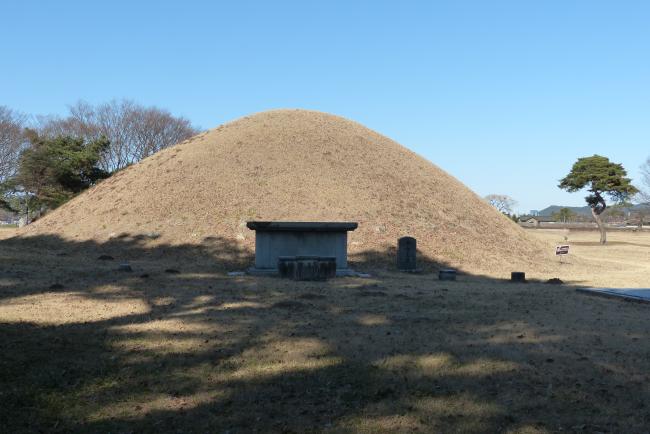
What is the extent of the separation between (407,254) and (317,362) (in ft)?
39.1

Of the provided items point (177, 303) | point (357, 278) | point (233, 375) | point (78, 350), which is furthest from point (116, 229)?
point (233, 375)

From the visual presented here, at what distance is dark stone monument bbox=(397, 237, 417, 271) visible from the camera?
17.4 metres

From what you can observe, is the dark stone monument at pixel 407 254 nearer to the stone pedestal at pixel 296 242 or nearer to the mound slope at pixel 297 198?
the mound slope at pixel 297 198

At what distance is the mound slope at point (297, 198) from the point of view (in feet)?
68.3

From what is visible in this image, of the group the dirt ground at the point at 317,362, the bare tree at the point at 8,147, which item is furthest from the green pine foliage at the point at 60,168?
the dirt ground at the point at 317,362

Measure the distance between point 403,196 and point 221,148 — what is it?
393 inches

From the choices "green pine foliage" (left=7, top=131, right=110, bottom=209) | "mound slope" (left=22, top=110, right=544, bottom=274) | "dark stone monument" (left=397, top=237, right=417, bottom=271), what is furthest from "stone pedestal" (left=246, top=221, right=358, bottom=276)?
"green pine foliage" (left=7, top=131, right=110, bottom=209)

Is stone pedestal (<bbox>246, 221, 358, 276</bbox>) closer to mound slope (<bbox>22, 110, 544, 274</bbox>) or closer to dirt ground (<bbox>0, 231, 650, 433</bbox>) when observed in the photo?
mound slope (<bbox>22, 110, 544, 274</bbox>)

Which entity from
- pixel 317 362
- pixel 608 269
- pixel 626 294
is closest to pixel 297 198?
pixel 608 269

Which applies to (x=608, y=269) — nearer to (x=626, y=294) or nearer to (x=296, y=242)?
(x=626, y=294)

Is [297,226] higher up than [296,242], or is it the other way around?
[297,226]

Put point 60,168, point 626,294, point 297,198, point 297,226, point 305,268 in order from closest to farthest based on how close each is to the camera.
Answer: point 626,294 → point 305,268 → point 297,226 → point 297,198 → point 60,168

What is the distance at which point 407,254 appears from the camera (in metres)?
17.5

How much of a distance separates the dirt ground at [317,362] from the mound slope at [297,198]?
9.71 metres
